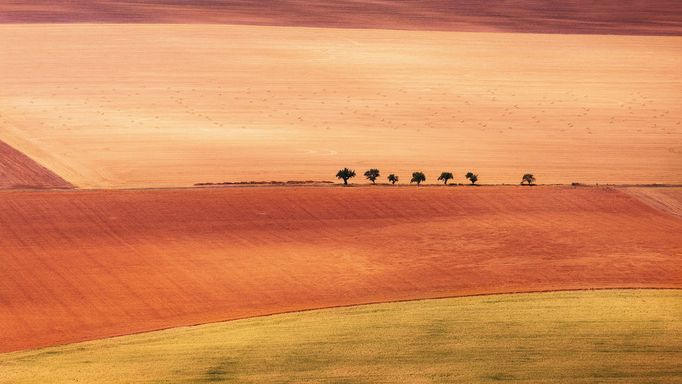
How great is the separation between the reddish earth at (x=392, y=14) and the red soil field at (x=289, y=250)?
3664 cm

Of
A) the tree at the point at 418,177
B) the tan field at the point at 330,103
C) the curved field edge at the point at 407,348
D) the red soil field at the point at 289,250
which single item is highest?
the tan field at the point at 330,103

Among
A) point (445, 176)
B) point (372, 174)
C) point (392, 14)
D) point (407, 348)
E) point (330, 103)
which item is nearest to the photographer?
point (407, 348)

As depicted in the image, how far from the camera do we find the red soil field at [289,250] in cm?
2938

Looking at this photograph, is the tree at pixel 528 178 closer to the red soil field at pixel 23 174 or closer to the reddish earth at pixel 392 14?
the red soil field at pixel 23 174

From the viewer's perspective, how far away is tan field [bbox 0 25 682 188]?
151 feet

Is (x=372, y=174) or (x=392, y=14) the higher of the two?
(x=392, y=14)

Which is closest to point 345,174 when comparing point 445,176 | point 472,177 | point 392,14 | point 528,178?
point 445,176

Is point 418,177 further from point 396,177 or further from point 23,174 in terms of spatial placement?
point 23,174

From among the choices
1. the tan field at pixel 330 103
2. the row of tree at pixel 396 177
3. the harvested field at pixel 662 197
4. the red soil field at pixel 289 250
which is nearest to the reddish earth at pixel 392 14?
the tan field at pixel 330 103

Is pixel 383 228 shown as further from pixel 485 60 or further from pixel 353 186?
pixel 485 60

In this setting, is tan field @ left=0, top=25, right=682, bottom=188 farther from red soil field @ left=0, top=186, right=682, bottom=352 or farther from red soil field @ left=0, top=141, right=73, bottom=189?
red soil field @ left=0, top=186, right=682, bottom=352

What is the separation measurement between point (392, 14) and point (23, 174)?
40.0 m

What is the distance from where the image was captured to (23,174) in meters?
42.6

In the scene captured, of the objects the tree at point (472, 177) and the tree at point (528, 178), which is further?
the tree at point (528, 178)
